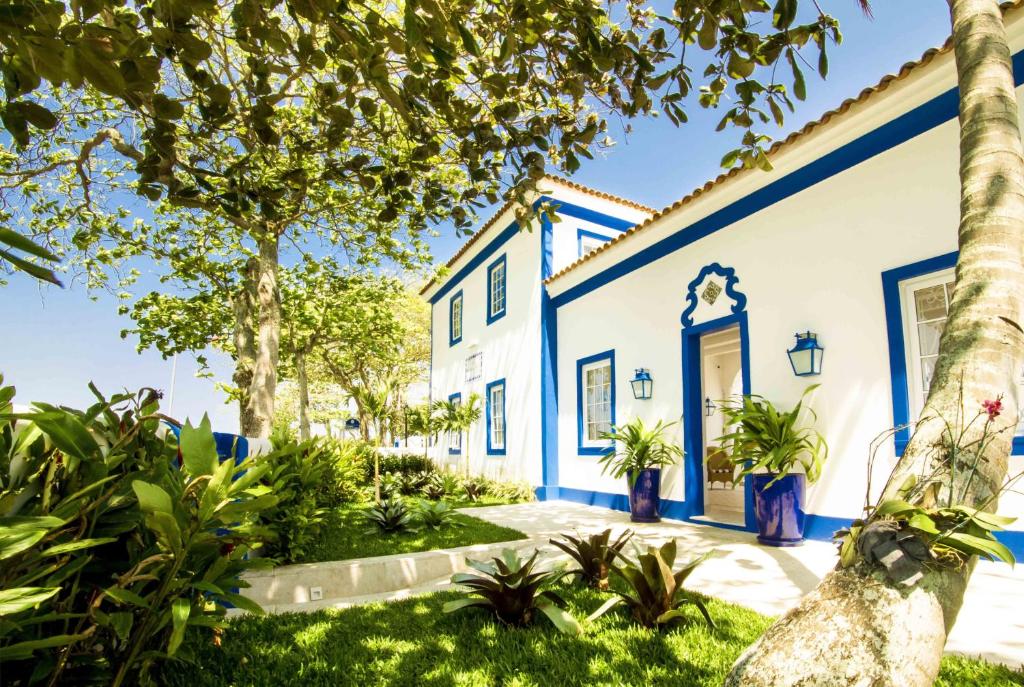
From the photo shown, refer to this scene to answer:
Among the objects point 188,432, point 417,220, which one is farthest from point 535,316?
point 188,432

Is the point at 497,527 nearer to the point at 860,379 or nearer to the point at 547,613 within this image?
→ the point at 547,613

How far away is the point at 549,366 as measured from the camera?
1014cm

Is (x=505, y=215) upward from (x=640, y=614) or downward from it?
upward

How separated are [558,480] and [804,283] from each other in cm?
565

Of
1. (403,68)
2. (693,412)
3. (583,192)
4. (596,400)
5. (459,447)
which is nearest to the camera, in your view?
(403,68)

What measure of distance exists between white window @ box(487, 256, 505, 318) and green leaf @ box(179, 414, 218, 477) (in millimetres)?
10550

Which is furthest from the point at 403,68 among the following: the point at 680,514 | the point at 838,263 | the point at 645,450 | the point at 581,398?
the point at 581,398

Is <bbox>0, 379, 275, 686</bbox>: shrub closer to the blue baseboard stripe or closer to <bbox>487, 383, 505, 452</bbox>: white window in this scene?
the blue baseboard stripe

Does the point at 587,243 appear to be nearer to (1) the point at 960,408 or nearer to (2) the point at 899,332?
(2) the point at 899,332

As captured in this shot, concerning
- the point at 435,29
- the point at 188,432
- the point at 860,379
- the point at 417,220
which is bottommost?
the point at 188,432

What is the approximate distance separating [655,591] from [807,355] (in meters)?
3.45

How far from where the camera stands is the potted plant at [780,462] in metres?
5.11

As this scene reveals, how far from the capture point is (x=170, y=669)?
211cm

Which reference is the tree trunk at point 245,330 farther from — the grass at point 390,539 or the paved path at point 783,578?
the paved path at point 783,578
